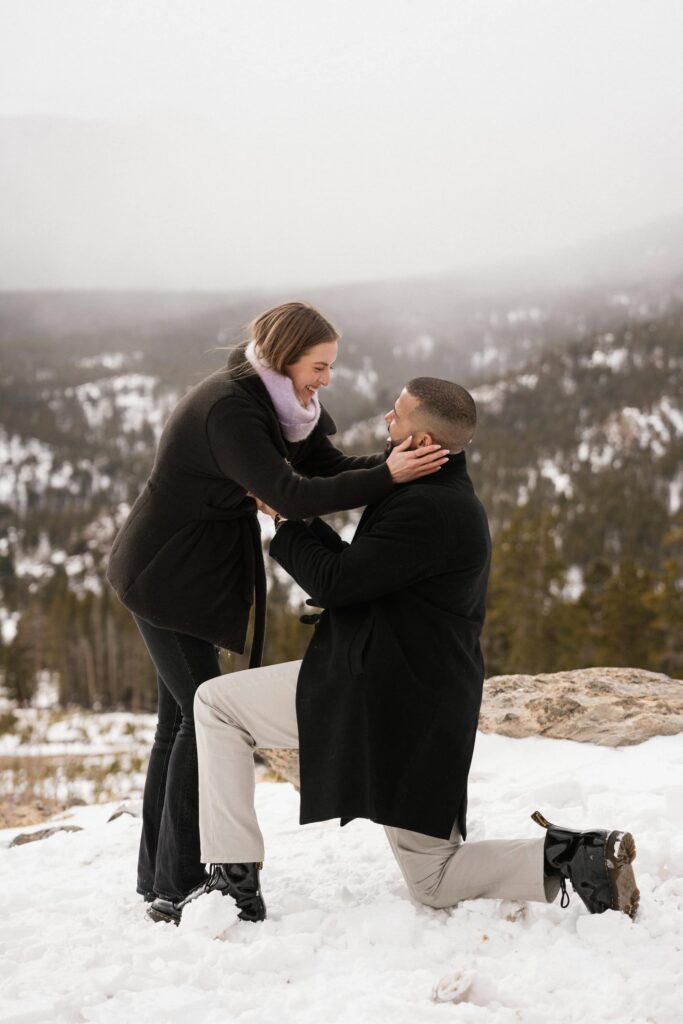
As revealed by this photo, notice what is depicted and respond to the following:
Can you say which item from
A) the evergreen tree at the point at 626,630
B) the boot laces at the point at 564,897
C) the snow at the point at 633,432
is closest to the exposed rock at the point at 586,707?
the boot laces at the point at 564,897

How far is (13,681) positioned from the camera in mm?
58906

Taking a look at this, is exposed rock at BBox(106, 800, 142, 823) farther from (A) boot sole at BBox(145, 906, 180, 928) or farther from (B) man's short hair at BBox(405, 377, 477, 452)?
(B) man's short hair at BBox(405, 377, 477, 452)

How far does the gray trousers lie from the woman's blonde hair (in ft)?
4.27

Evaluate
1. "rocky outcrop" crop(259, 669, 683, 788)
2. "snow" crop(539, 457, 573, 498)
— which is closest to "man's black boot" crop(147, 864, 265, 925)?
"rocky outcrop" crop(259, 669, 683, 788)

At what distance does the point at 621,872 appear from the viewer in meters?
3.37

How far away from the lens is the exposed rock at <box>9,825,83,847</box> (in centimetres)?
576

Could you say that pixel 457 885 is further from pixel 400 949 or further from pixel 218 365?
pixel 218 365

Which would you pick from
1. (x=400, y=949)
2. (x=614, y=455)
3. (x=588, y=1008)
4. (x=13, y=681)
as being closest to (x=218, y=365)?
(x=400, y=949)

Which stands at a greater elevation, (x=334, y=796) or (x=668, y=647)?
(x=334, y=796)

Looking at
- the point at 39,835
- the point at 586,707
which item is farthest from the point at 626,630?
the point at 39,835

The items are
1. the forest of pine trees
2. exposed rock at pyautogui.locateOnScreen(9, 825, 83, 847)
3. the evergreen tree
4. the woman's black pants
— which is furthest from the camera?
the evergreen tree

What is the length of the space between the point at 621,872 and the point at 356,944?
1.05 meters

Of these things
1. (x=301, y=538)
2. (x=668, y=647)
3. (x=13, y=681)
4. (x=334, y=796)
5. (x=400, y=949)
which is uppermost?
(x=301, y=538)

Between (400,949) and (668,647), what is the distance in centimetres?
3626
